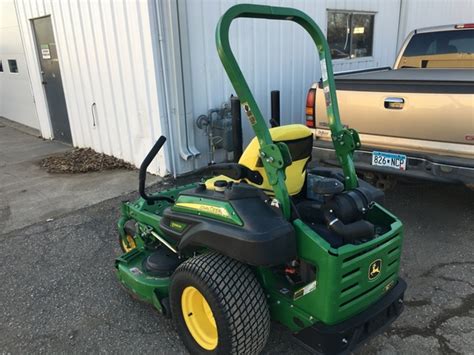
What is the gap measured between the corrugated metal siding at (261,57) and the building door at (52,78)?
3.27 metres

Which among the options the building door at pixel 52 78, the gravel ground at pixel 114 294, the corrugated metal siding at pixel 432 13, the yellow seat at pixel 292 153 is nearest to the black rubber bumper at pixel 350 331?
the gravel ground at pixel 114 294

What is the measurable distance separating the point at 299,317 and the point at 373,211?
81cm

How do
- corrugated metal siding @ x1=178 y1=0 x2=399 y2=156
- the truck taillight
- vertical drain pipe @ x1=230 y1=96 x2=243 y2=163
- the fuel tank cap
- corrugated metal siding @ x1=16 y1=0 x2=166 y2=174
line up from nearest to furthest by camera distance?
1. the fuel tank cap
2. the truck taillight
3. corrugated metal siding @ x1=16 y1=0 x2=166 y2=174
4. vertical drain pipe @ x1=230 y1=96 x2=243 y2=163
5. corrugated metal siding @ x1=178 y1=0 x2=399 y2=156

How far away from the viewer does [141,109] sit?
18.7 feet

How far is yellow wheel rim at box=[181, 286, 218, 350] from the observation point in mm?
2326

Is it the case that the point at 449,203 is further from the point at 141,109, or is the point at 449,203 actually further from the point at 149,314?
the point at 141,109

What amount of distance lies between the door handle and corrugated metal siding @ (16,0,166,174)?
2.98 m

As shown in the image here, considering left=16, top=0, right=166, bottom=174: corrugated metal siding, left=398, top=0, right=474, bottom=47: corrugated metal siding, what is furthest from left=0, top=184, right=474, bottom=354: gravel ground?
left=398, top=0, right=474, bottom=47: corrugated metal siding

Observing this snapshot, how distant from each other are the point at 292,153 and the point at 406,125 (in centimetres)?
183

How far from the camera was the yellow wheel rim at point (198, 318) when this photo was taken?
2.33 m

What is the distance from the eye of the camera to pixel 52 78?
25.2 ft

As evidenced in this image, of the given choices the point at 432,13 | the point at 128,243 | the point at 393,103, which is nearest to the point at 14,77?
the point at 128,243

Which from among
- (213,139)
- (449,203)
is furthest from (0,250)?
(449,203)

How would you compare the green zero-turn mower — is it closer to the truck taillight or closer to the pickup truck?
the pickup truck
